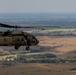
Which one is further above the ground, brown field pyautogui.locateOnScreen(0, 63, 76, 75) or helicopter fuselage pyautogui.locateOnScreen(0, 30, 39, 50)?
helicopter fuselage pyautogui.locateOnScreen(0, 30, 39, 50)

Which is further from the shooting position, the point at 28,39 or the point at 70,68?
the point at 70,68

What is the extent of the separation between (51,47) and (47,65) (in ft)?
176

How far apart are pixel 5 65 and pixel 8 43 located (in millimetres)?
88831

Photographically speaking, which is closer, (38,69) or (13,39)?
(13,39)

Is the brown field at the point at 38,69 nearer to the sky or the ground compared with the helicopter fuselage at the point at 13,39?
nearer to the ground

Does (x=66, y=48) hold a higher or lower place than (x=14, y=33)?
lower

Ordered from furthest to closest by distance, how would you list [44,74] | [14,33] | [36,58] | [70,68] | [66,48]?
[66,48], [36,58], [70,68], [44,74], [14,33]

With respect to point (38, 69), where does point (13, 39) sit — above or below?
above

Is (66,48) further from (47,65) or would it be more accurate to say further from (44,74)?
(44,74)

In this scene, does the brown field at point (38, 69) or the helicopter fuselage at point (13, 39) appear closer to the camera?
the helicopter fuselage at point (13, 39)

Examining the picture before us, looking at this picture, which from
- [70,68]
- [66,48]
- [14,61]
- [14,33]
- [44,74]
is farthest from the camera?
[66,48]

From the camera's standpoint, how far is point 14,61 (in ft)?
403

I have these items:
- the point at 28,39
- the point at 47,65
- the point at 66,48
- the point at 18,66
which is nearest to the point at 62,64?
the point at 47,65

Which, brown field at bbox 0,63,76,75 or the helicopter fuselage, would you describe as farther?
brown field at bbox 0,63,76,75
